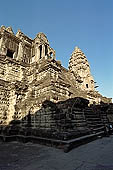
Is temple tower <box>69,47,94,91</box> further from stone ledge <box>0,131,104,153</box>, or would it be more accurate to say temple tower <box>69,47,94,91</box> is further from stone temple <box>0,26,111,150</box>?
stone ledge <box>0,131,104,153</box>

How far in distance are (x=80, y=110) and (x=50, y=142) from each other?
4829 mm

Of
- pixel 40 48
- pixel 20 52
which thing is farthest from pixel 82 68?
pixel 20 52

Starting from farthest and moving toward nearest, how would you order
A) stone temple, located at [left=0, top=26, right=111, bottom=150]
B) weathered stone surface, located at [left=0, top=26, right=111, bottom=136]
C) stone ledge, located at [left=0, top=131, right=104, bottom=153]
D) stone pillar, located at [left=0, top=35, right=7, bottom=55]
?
stone pillar, located at [left=0, top=35, right=7, bottom=55]
stone temple, located at [left=0, top=26, right=111, bottom=150]
weathered stone surface, located at [left=0, top=26, right=111, bottom=136]
stone ledge, located at [left=0, top=131, right=104, bottom=153]

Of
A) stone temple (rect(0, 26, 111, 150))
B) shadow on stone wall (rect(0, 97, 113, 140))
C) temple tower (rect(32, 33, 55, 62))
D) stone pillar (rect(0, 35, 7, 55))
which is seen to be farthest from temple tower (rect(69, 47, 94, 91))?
shadow on stone wall (rect(0, 97, 113, 140))

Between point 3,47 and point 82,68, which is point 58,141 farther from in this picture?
point 82,68

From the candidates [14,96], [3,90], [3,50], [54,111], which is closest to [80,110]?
[54,111]

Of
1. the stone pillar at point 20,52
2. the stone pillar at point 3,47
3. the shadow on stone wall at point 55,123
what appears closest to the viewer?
the shadow on stone wall at point 55,123

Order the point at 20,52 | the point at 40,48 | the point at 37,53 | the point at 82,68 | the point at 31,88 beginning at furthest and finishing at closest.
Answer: the point at 82,68
the point at 40,48
the point at 37,53
the point at 20,52
the point at 31,88

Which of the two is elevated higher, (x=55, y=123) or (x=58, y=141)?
(x=55, y=123)

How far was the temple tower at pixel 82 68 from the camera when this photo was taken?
3628cm

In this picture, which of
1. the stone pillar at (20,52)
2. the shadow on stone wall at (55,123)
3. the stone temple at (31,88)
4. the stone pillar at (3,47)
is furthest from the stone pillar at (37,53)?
the shadow on stone wall at (55,123)

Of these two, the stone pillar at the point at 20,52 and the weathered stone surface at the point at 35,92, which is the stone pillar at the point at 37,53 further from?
the stone pillar at the point at 20,52

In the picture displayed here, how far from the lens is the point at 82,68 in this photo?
3991 centimetres

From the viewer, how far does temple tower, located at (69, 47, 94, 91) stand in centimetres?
3628
